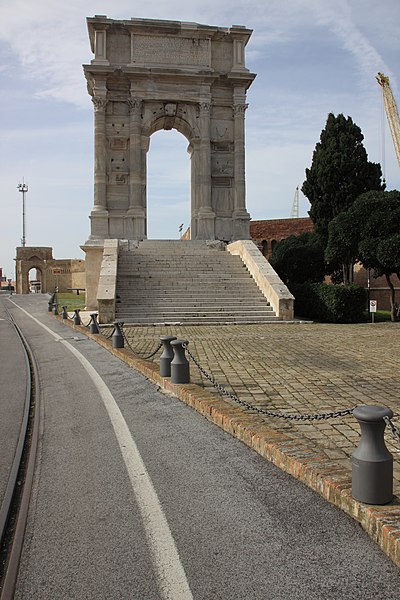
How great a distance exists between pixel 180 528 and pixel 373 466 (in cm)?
130

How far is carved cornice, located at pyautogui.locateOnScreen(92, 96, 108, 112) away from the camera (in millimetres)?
28406

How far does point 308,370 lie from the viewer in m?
9.33

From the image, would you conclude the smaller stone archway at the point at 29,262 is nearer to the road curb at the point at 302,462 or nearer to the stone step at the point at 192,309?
the stone step at the point at 192,309

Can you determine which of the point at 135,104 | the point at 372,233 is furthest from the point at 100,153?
the point at 372,233

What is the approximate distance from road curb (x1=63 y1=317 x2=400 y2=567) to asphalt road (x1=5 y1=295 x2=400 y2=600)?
8 centimetres

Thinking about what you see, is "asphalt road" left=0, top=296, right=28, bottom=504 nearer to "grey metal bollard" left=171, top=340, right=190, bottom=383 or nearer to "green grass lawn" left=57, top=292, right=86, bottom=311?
"grey metal bollard" left=171, top=340, right=190, bottom=383

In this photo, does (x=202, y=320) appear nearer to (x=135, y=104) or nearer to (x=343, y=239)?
(x=343, y=239)

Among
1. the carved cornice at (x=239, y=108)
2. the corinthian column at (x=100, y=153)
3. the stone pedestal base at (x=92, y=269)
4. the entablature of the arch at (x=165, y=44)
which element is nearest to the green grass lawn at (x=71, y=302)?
the stone pedestal base at (x=92, y=269)

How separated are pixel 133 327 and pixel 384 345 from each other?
7.95 metres

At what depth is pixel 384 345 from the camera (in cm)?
1305

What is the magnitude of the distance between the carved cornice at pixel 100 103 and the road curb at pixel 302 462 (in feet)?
78.3

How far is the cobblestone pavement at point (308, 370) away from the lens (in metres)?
5.74

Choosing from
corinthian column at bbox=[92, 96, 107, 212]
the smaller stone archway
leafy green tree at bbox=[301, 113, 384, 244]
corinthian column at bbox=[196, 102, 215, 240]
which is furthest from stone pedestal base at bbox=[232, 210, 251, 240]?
the smaller stone archway

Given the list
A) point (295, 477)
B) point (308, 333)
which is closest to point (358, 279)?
point (308, 333)
